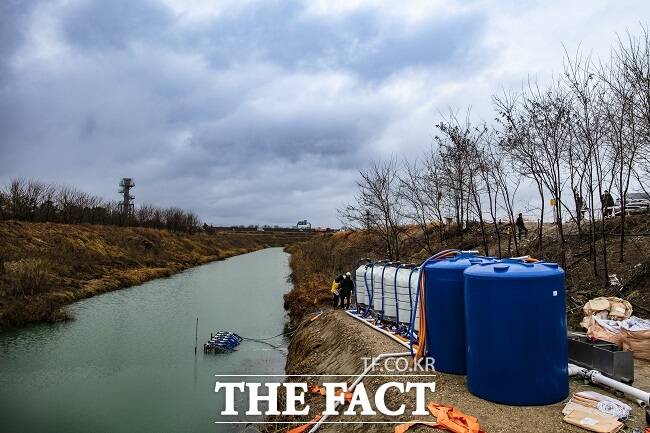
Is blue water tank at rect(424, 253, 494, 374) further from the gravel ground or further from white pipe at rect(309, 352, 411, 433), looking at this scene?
white pipe at rect(309, 352, 411, 433)

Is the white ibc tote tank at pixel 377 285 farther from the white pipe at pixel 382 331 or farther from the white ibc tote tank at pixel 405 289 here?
the white ibc tote tank at pixel 405 289

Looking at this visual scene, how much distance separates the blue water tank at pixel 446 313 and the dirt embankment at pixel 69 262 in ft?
69.8

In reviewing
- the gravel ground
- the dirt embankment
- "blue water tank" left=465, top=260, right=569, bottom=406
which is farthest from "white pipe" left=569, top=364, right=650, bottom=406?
the dirt embankment

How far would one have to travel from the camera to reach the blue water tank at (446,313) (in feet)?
24.1

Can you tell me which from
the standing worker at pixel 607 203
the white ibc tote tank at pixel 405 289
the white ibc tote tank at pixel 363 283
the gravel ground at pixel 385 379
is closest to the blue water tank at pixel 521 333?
the gravel ground at pixel 385 379

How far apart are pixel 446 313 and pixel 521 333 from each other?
5.18 feet

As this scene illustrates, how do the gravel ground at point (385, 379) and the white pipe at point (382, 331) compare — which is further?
the white pipe at point (382, 331)

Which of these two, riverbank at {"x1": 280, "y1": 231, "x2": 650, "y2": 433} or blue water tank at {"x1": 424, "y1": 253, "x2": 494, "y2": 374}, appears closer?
riverbank at {"x1": 280, "y1": 231, "x2": 650, "y2": 433}

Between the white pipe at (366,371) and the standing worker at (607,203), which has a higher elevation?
the standing worker at (607,203)

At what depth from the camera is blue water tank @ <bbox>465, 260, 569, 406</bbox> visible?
5.94 metres

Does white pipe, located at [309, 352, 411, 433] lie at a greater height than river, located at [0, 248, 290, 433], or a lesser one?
greater

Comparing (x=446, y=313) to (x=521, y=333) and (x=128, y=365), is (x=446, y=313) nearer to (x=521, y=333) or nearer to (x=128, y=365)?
(x=521, y=333)

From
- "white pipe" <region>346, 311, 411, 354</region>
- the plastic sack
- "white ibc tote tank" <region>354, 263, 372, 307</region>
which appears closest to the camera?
the plastic sack

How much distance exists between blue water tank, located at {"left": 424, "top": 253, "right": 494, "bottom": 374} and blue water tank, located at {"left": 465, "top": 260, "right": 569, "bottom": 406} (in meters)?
1.07
